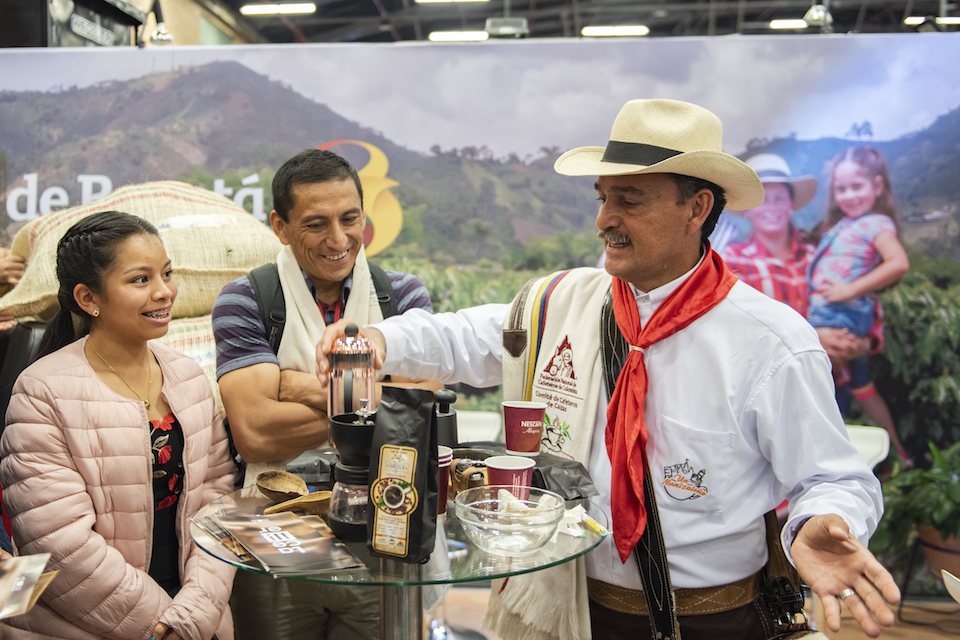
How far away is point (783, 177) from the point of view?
4.11 m

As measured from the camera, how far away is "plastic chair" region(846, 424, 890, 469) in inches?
158

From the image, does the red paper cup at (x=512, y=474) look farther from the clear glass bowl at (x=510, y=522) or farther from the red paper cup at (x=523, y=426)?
the red paper cup at (x=523, y=426)

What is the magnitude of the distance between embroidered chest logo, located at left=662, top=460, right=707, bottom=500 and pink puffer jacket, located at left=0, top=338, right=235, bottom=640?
1.31 metres

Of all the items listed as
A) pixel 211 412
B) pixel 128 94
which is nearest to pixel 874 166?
pixel 211 412

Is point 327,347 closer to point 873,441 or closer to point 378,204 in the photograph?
point 378,204

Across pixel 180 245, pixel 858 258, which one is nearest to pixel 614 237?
pixel 180 245

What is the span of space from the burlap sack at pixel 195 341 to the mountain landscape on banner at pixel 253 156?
1438 mm

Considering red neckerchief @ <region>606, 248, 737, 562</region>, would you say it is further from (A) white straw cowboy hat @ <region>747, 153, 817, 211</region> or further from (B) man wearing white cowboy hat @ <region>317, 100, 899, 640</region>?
(A) white straw cowboy hat @ <region>747, 153, 817, 211</region>

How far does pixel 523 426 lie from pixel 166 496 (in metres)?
1.14

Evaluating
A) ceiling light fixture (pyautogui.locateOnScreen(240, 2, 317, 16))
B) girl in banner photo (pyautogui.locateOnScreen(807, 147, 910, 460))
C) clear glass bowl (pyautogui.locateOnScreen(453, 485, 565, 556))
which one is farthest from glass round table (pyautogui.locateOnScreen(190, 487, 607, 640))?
ceiling light fixture (pyautogui.locateOnScreen(240, 2, 317, 16))

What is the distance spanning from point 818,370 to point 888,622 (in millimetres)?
629

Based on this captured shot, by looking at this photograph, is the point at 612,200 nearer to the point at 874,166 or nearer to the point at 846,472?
the point at 846,472

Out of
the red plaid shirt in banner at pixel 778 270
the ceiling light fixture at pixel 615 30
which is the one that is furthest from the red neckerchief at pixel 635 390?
the ceiling light fixture at pixel 615 30

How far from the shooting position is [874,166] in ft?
13.3
